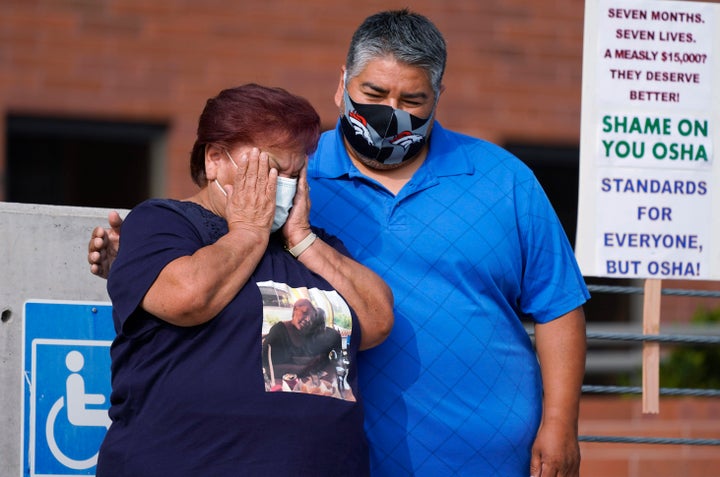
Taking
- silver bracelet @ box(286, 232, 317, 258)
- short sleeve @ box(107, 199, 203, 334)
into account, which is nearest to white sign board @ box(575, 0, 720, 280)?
silver bracelet @ box(286, 232, 317, 258)

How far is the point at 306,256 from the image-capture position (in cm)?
282

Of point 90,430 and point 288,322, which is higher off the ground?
point 288,322

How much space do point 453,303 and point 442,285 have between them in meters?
0.05

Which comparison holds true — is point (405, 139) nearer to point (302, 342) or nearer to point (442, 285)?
point (442, 285)

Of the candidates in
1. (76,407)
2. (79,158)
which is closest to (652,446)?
(79,158)

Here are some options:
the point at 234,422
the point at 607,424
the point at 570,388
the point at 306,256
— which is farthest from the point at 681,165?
the point at 607,424

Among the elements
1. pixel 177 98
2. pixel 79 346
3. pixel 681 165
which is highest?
pixel 177 98

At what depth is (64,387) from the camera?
3.39 metres

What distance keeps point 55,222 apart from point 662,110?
2.03 metres

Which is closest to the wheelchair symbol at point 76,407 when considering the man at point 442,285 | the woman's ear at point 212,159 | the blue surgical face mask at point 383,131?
the man at point 442,285

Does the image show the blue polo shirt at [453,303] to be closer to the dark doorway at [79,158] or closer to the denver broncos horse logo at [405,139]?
the denver broncos horse logo at [405,139]

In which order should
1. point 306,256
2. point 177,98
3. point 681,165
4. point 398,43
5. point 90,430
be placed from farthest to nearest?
point 177,98 < point 681,165 < point 90,430 < point 398,43 < point 306,256

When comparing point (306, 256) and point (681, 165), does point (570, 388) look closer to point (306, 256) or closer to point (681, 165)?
point (306, 256)

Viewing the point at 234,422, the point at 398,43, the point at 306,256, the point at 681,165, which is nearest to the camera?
the point at 234,422
